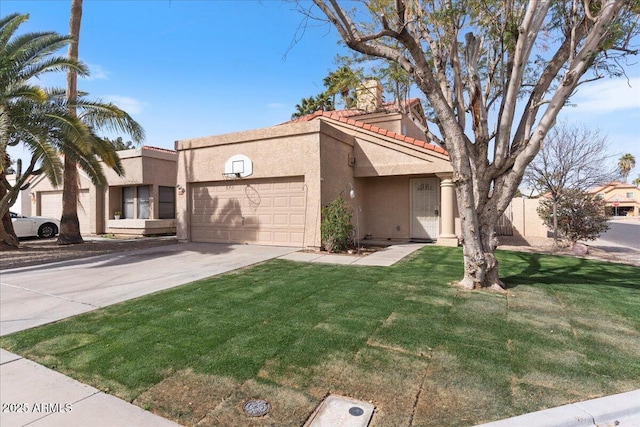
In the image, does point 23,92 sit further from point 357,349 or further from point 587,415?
point 587,415

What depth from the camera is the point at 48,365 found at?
154 inches

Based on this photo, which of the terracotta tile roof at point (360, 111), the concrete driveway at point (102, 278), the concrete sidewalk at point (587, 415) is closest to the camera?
the concrete sidewalk at point (587, 415)

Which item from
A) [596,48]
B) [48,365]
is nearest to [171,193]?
[48,365]

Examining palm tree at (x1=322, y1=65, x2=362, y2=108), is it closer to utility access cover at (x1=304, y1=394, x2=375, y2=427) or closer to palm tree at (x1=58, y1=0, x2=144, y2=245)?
utility access cover at (x1=304, y1=394, x2=375, y2=427)

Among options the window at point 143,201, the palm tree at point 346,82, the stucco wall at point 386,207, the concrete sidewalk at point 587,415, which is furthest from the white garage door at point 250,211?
the concrete sidewalk at point 587,415

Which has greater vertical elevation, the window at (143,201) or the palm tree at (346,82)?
the palm tree at (346,82)

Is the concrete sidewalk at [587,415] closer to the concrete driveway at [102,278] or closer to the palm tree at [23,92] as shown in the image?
the concrete driveway at [102,278]

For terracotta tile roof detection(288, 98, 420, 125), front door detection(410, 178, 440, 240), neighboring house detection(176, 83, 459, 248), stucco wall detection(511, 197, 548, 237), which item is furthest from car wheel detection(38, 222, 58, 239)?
stucco wall detection(511, 197, 548, 237)

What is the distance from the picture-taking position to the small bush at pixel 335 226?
10.9 metres

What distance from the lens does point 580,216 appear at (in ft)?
42.2

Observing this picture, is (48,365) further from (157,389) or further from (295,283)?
(295,283)

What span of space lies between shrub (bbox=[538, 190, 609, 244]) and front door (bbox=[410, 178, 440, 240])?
4.70 m

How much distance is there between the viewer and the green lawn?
3.14m

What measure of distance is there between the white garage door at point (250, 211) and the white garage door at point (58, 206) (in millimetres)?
9535
